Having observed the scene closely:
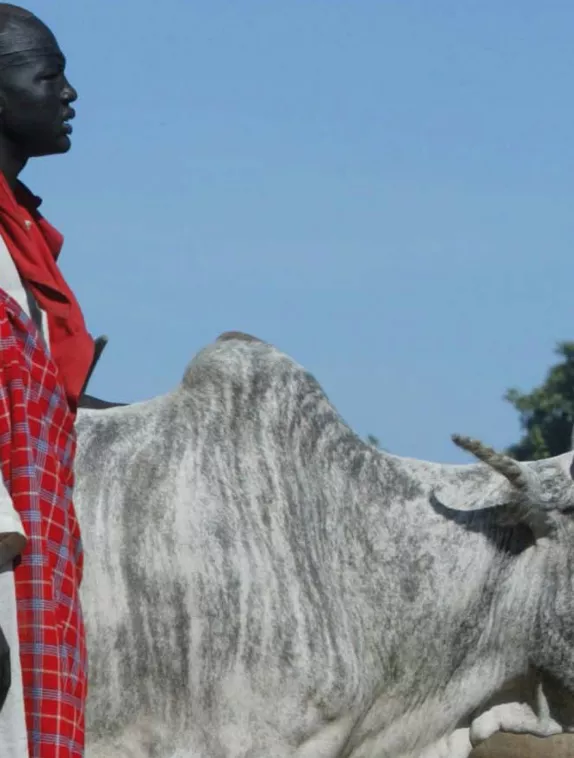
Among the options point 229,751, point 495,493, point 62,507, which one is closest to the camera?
point 62,507

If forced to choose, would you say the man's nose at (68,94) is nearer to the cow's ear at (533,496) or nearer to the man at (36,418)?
the man at (36,418)

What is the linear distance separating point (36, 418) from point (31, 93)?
2.51 ft

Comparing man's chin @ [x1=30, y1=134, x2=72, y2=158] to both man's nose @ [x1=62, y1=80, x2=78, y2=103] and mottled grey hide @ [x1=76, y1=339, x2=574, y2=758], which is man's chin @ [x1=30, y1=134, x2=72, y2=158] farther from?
mottled grey hide @ [x1=76, y1=339, x2=574, y2=758]

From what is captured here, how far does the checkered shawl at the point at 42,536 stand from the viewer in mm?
4387

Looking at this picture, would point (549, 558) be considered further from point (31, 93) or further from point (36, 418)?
point (31, 93)

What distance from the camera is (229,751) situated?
5555mm

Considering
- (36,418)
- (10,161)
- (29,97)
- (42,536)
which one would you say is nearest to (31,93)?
(29,97)

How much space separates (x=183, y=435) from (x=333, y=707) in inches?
34.1

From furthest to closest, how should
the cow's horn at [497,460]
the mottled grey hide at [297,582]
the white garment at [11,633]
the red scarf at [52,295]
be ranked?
the cow's horn at [497,460] < the mottled grey hide at [297,582] < the red scarf at [52,295] < the white garment at [11,633]

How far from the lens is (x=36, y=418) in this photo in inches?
178

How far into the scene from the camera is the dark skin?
4719mm

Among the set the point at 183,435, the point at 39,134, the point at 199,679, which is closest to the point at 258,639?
the point at 199,679

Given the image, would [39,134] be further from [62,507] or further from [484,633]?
[484,633]

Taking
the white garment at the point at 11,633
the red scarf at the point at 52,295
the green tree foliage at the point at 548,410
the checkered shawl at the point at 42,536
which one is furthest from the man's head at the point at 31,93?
the green tree foliage at the point at 548,410
